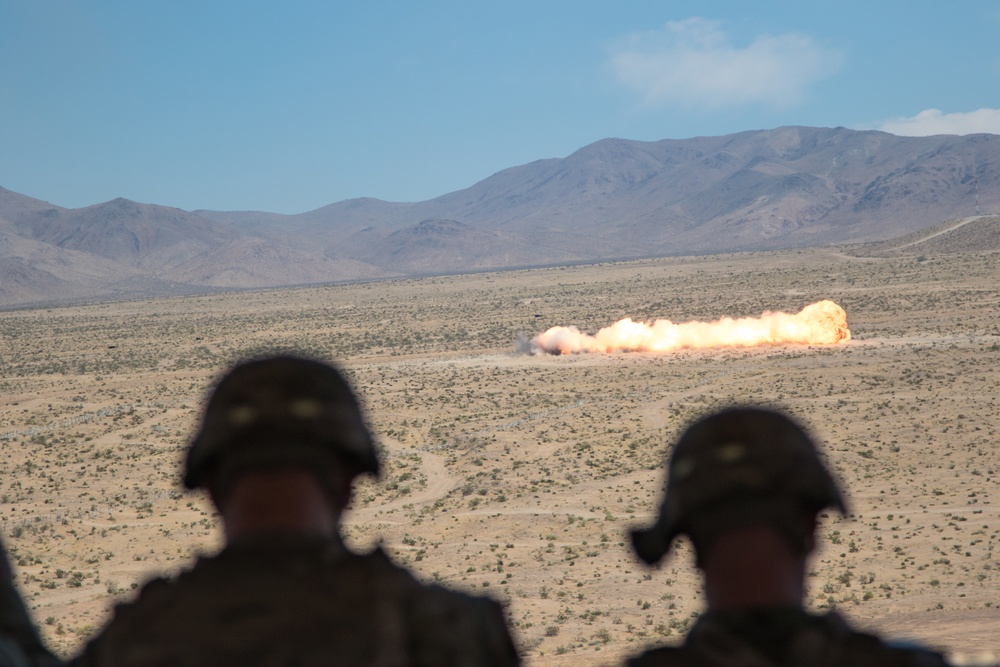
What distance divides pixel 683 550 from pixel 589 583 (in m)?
2.83

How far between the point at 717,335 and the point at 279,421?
2440 inches

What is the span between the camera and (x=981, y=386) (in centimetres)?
4372

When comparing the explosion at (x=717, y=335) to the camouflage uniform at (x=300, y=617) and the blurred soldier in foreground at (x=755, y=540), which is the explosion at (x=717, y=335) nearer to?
the blurred soldier in foreground at (x=755, y=540)

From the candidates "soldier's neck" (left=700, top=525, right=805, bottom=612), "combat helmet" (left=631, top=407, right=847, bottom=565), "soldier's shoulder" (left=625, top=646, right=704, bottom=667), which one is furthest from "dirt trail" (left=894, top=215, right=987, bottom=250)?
"soldier's shoulder" (left=625, top=646, right=704, bottom=667)

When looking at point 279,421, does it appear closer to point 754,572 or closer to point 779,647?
point 754,572

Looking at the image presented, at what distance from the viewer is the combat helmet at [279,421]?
235 centimetres

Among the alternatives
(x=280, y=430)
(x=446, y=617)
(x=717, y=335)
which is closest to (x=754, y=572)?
(x=446, y=617)

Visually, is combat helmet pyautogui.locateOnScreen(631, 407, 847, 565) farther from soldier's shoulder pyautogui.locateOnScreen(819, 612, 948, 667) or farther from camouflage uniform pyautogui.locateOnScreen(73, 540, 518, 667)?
camouflage uniform pyautogui.locateOnScreen(73, 540, 518, 667)

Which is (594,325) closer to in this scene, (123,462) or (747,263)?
(123,462)

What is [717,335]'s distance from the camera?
62.8m

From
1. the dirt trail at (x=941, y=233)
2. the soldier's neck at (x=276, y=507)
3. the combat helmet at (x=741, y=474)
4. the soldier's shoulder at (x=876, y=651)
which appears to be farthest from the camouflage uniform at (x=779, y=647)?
the dirt trail at (x=941, y=233)

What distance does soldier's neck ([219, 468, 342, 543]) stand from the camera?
2.30m

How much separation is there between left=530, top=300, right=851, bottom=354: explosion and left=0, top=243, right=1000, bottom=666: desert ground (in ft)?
5.41

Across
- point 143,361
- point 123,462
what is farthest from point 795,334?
point 143,361
